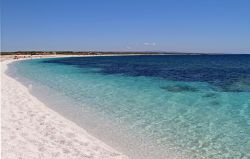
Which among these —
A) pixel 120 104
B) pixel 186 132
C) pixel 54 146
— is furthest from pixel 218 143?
pixel 120 104

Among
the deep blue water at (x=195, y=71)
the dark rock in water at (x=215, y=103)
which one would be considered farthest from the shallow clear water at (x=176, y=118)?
the deep blue water at (x=195, y=71)

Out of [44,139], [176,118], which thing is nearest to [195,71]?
[176,118]

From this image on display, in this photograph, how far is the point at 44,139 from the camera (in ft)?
30.4

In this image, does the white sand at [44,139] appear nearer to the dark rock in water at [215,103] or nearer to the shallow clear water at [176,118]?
the shallow clear water at [176,118]

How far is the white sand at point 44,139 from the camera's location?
8086 mm

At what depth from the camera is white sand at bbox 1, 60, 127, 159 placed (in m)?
8.09

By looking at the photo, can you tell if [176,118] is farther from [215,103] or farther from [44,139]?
[44,139]

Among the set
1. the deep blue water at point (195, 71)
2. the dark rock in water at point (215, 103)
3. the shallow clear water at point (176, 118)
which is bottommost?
the shallow clear water at point (176, 118)

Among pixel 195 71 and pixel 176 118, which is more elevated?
pixel 195 71

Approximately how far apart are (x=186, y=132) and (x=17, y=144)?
5.52 m

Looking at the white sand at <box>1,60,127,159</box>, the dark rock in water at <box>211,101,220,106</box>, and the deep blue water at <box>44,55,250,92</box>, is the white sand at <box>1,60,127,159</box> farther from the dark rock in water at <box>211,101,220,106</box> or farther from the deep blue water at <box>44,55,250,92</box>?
the deep blue water at <box>44,55,250,92</box>

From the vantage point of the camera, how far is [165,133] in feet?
35.0

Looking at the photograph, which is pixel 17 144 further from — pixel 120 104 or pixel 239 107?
pixel 239 107

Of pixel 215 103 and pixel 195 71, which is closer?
pixel 215 103
